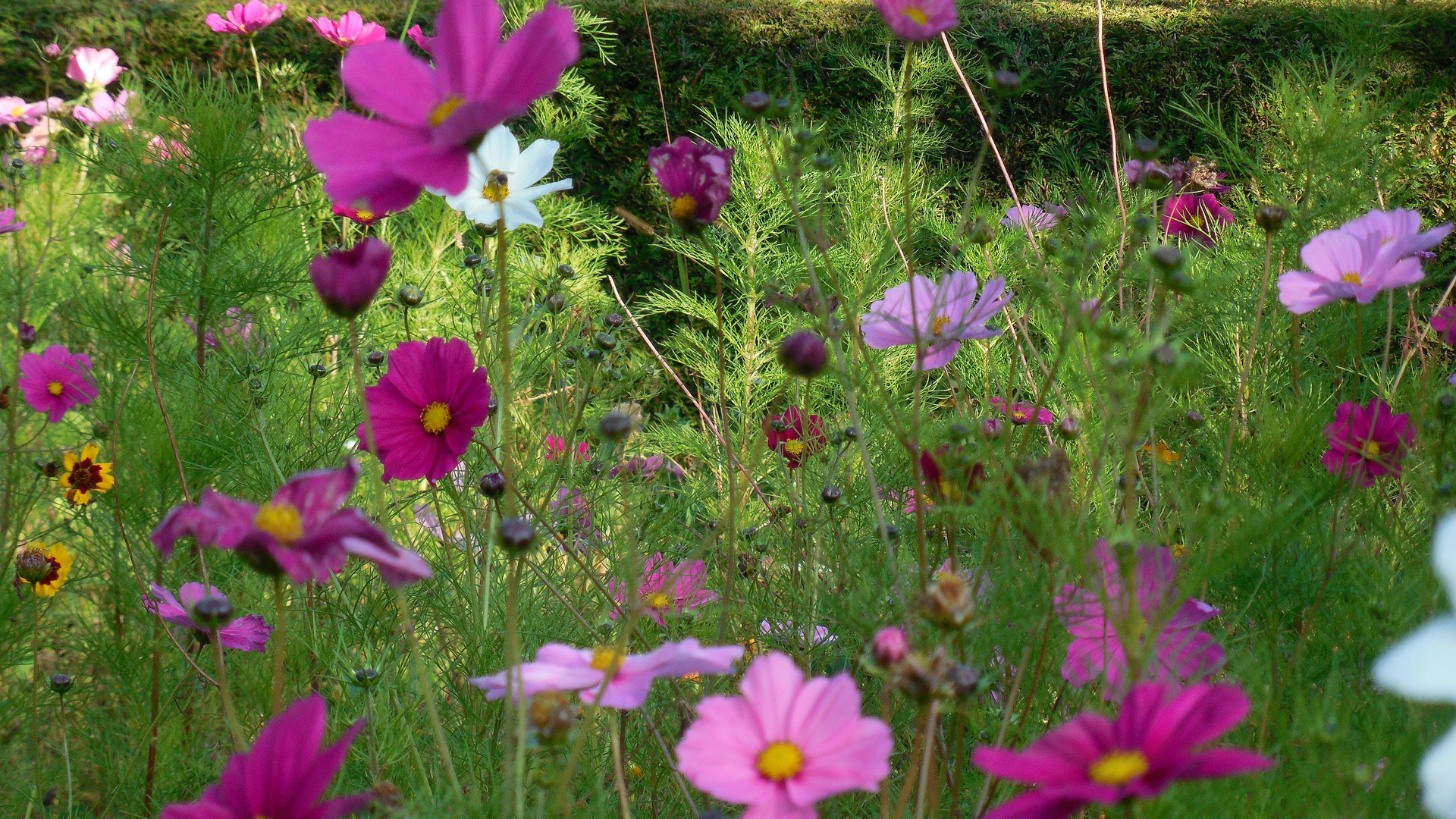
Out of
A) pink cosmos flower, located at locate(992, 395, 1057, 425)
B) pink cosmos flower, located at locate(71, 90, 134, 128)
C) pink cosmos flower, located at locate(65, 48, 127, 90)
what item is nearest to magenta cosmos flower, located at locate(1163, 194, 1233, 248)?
pink cosmos flower, located at locate(992, 395, 1057, 425)

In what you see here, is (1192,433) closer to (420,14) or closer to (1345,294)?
(1345,294)

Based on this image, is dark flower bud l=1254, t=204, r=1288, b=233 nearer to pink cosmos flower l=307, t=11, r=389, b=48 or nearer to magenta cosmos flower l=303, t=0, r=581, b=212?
magenta cosmos flower l=303, t=0, r=581, b=212

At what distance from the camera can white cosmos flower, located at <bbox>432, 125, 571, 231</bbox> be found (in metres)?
0.87

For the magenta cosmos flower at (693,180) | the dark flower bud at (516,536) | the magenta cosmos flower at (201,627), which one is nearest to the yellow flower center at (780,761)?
the dark flower bud at (516,536)

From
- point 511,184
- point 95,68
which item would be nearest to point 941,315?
point 511,184

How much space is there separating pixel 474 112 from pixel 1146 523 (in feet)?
2.39

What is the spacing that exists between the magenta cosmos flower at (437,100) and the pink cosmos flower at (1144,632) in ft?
1.02

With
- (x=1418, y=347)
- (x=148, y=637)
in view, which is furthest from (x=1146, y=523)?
(x=148, y=637)

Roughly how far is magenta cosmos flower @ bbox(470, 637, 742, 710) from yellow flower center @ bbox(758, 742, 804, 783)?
0.11ft

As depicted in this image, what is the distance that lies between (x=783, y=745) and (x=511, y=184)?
76cm

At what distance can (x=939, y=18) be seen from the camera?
541 millimetres

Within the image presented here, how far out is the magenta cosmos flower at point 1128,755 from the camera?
0.29 m

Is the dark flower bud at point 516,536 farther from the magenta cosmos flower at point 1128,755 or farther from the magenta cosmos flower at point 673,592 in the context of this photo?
the magenta cosmos flower at point 673,592

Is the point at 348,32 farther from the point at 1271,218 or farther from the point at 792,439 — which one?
the point at 1271,218
